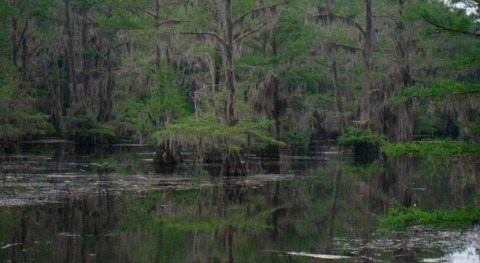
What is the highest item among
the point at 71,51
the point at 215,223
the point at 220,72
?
the point at 71,51

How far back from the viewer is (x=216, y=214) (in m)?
17.6

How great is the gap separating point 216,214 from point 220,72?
50.0 feet

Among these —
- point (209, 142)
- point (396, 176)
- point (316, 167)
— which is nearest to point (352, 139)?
point (316, 167)

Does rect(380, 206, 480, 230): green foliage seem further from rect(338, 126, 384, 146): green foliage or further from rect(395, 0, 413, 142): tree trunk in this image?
rect(395, 0, 413, 142): tree trunk

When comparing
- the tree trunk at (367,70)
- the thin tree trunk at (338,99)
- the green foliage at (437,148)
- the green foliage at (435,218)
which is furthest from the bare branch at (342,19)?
the green foliage at (435,218)

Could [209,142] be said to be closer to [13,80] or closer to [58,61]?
[13,80]

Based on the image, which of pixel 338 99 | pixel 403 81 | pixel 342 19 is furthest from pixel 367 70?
pixel 338 99

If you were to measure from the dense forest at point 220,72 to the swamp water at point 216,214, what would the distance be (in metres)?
2.73

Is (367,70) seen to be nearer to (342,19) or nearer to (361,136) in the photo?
(361,136)

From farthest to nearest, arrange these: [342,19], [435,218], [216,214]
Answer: [342,19] → [216,214] → [435,218]

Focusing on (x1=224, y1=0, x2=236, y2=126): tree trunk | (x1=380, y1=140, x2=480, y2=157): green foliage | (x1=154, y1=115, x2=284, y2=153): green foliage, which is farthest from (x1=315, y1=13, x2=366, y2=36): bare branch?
(x1=380, y1=140, x2=480, y2=157): green foliage

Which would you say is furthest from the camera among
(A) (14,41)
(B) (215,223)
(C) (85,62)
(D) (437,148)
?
(C) (85,62)

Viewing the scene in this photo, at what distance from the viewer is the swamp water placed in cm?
1289

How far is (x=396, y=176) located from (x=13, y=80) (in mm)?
18969
